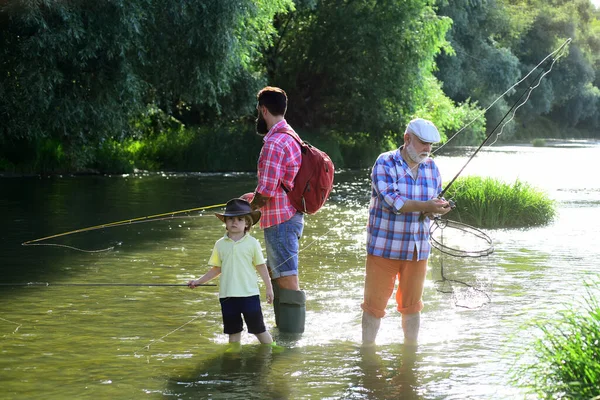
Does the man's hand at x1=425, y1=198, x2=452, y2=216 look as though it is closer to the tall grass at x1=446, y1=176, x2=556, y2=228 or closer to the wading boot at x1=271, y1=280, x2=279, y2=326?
the wading boot at x1=271, y1=280, x2=279, y2=326

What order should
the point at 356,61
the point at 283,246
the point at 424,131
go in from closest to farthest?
the point at 424,131 < the point at 283,246 < the point at 356,61

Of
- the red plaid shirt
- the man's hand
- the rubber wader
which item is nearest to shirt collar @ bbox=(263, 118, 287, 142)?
the red plaid shirt

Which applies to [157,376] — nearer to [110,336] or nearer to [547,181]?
[110,336]

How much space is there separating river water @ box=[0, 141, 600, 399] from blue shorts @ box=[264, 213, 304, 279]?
577mm

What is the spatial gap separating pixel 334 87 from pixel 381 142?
2.56 m

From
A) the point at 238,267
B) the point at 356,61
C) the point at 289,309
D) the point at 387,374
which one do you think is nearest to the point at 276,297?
the point at 289,309

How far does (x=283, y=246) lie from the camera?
268 inches

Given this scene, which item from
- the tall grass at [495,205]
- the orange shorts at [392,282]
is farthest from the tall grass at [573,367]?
the tall grass at [495,205]

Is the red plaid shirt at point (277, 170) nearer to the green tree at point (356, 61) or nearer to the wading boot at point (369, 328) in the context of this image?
the wading boot at point (369, 328)

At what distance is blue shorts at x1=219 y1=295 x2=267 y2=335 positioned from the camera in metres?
6.52

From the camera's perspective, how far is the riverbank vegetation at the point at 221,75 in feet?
63.4

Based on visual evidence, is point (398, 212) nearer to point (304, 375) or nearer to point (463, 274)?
point (304, 375)

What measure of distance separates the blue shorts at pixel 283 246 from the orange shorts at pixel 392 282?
634mm

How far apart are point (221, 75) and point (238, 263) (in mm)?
15860
